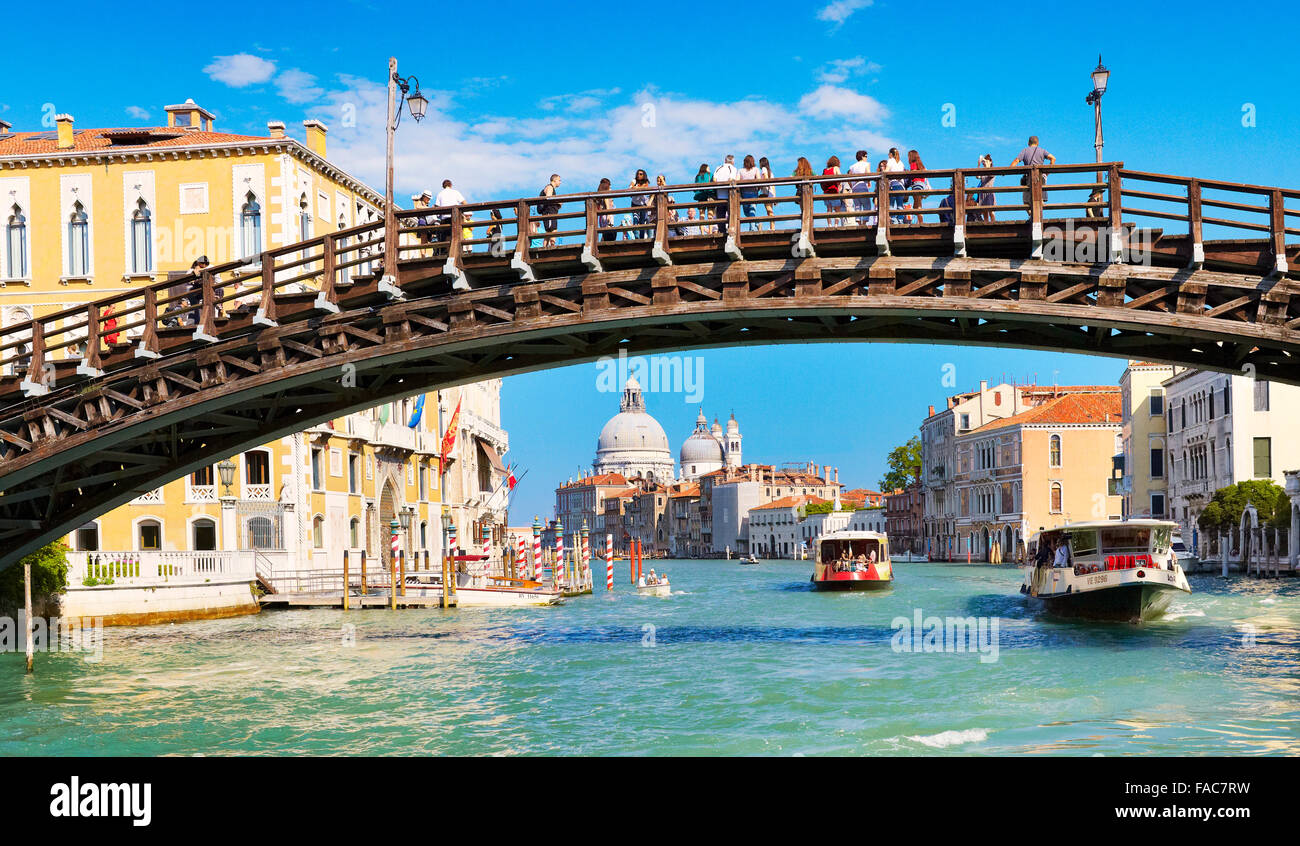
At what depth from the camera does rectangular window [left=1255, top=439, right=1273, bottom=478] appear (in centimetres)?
4734

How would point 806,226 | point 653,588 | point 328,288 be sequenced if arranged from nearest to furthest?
point 806,226
point 328,288
point 653,588

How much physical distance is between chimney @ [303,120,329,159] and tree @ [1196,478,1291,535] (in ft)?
104

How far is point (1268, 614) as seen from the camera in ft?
90.7

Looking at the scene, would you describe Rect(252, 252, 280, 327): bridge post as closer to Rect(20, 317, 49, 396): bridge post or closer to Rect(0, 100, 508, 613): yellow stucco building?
Rect(20, 317, 49, 396): bridge post

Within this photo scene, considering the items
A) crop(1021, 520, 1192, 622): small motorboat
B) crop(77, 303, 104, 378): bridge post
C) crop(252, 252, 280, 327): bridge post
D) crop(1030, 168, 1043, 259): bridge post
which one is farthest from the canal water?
crop(1030, 168, 1043, 259): bridge post

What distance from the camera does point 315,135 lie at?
38.6 m

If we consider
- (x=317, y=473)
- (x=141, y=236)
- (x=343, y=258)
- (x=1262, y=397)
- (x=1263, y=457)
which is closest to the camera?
(x=141, y=236)

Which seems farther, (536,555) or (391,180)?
(536,555)

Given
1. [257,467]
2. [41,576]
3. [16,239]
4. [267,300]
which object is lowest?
[41,576]
